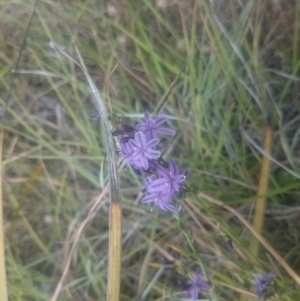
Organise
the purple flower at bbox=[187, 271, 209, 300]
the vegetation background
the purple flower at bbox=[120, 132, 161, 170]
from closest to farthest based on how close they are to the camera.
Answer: the purple flower at bbox=[120, 132, 161, 170] < the purple flower at bbox=[187, 271, 209, 300] < the vegetation background

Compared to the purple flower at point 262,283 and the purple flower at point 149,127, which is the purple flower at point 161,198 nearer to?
the purple flower at point 149,127

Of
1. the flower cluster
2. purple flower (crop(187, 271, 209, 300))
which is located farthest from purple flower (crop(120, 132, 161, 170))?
purple flower (crop(187, 271, 209, 300))

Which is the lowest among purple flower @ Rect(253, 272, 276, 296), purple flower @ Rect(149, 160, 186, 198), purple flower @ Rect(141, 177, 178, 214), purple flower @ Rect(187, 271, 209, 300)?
purple flower @ Rect(187, 271, 209, 300)

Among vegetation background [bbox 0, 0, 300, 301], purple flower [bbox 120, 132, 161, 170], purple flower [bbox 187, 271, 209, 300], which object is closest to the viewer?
purple flower [bbox 120, 132, 161, 170]

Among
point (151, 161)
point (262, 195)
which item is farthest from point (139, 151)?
point (262, 195)

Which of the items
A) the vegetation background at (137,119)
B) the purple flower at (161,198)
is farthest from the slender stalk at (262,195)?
the purple flower at (161,198)

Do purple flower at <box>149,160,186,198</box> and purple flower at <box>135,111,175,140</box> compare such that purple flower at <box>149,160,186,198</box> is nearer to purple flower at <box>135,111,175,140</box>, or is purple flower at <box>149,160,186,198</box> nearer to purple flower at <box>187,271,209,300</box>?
purple flower at <box>135,111,175,140</box>

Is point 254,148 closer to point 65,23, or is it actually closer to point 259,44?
point 259,44
